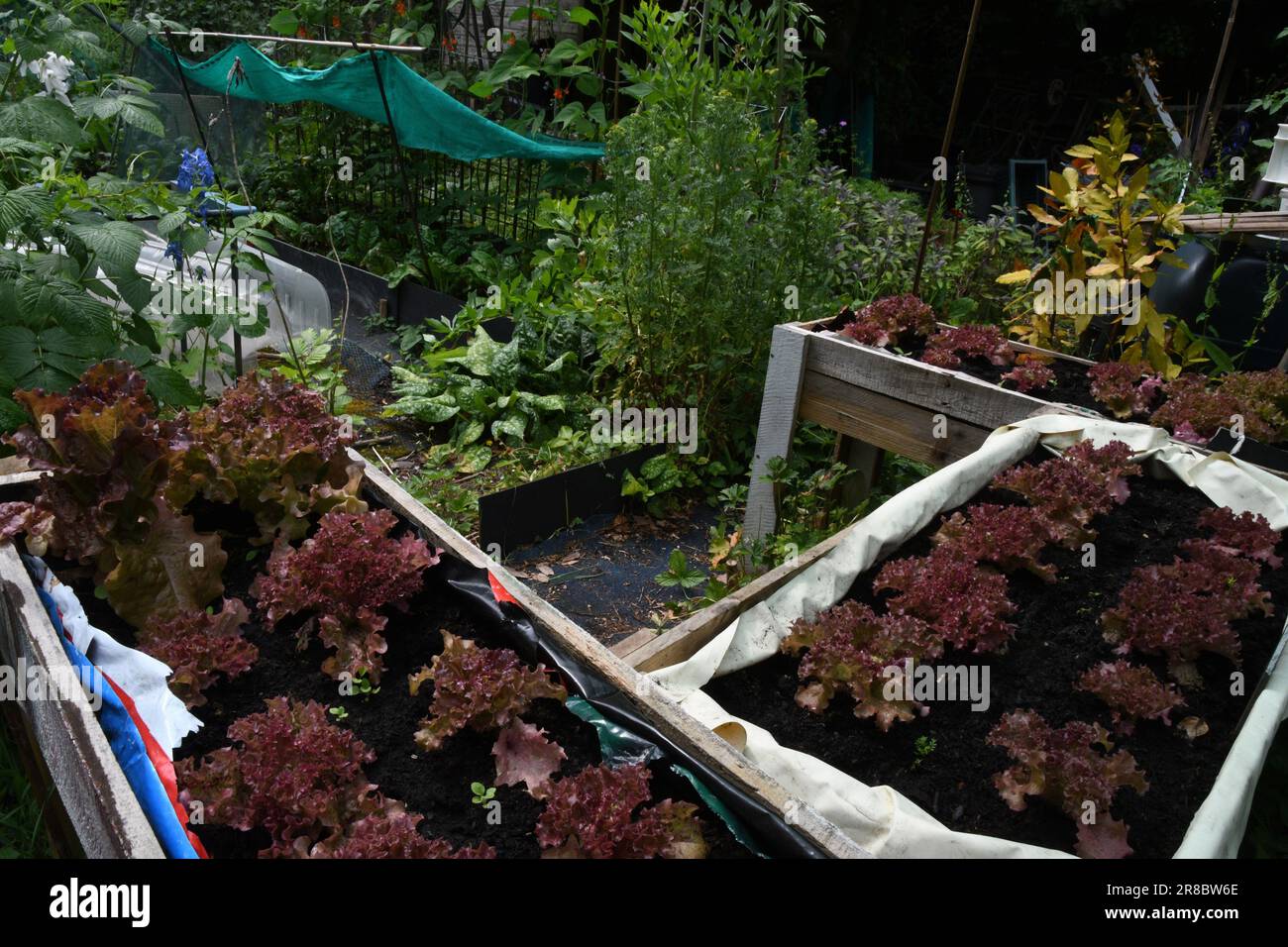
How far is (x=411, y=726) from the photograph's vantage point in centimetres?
181

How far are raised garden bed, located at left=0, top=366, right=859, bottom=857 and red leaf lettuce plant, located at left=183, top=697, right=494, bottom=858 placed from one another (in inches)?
0.6

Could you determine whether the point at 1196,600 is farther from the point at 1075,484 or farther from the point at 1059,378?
the point at 1059,378

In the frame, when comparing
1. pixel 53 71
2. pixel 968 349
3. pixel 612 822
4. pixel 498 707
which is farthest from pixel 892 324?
pixel 53 71

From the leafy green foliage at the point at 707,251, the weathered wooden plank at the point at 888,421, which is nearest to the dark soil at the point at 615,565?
the leafy green foliage at the point at 707,251

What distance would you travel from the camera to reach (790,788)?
5.17 feet

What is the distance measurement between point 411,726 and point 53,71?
3002 millimetres

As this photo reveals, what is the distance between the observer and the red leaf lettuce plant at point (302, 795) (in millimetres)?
1447

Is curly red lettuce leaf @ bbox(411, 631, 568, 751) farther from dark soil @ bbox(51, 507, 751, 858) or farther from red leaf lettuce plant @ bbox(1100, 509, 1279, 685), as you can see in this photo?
red leaf lettuce plant @ bbox(1100, 509, 1279, 685)

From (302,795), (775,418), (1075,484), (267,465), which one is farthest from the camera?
(775,418)
